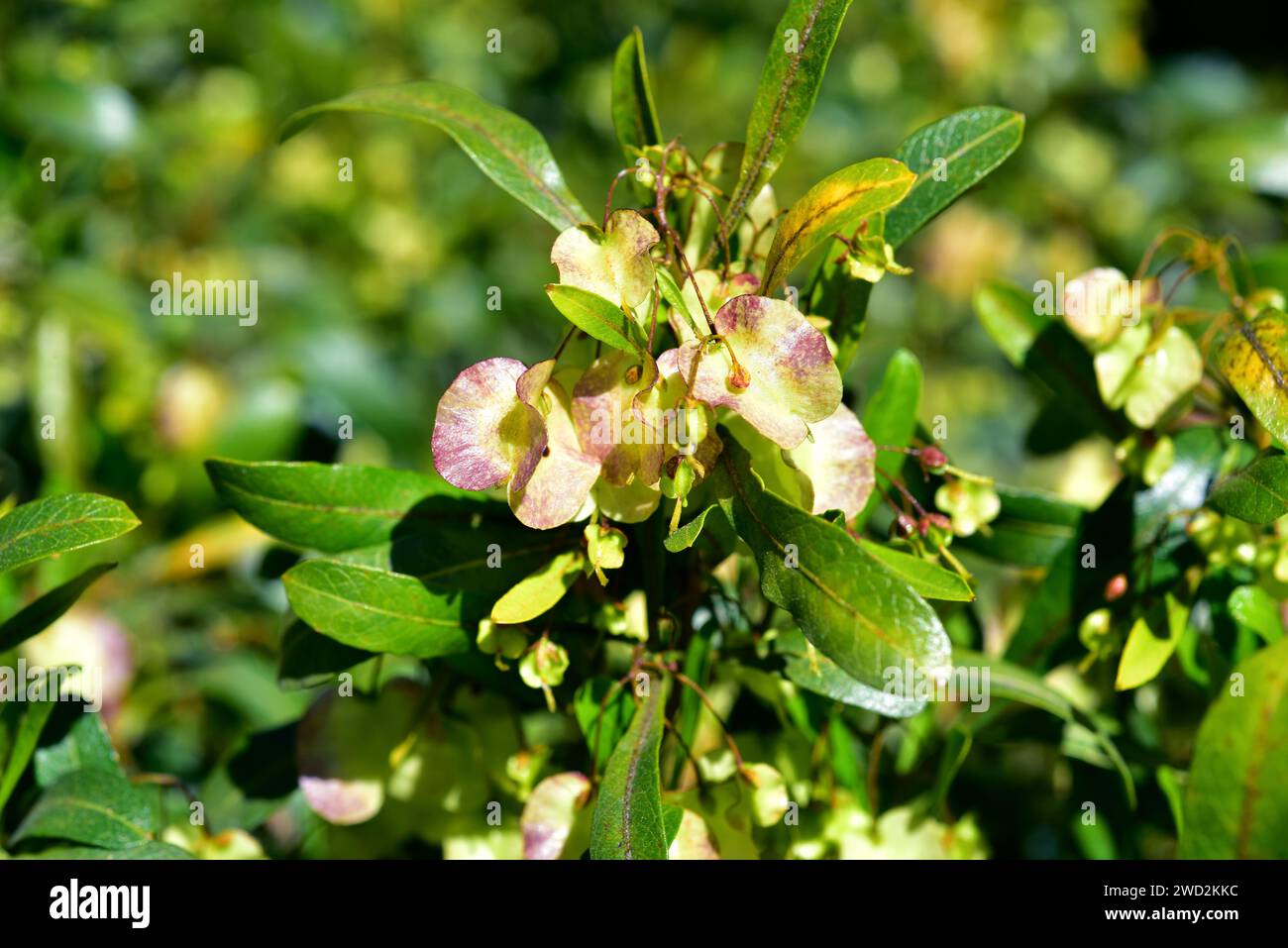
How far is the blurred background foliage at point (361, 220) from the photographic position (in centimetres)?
138

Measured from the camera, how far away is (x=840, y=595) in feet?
1.95

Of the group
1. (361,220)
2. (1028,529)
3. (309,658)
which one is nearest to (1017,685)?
(1028,529)

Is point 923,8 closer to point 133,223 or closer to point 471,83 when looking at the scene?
point 471,83

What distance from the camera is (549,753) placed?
2.70 ft

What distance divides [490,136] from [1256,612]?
611mm

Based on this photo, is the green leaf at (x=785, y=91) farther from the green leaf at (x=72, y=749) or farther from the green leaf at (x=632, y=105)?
the green leaf at (x=72, y=749)

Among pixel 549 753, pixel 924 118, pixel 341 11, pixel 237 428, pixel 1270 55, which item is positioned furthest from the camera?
pixel 1270 55

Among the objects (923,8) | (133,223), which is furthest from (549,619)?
(923,8)

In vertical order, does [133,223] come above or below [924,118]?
below
